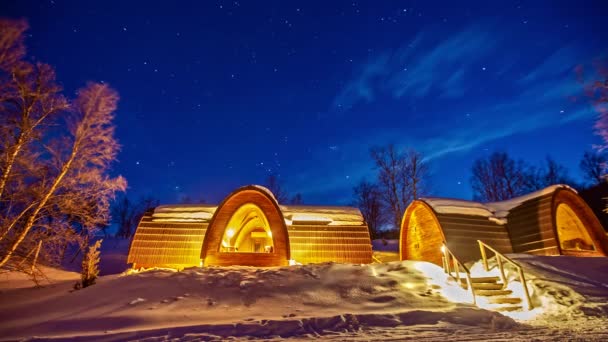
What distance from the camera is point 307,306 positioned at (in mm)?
6824

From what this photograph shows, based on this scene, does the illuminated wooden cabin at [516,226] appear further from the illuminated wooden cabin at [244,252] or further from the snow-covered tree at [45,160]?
the snow-covered tree at [45,160]

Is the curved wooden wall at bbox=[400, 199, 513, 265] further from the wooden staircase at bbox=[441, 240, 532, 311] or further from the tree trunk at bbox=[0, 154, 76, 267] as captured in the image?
the tree trunk at bbox=[0, 154, 76, 267]

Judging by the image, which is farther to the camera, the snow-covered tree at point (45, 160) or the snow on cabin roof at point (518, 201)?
the snow on cabin roof at point (518, 201)

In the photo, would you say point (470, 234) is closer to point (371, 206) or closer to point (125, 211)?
point (371, 206)

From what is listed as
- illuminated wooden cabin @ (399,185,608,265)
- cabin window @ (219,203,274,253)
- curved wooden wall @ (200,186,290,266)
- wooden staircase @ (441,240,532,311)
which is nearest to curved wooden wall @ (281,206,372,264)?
curved wooden wall @ (200,186,290,266)

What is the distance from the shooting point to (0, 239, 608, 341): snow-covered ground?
197 inches

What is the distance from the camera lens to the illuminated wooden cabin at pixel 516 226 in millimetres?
12688

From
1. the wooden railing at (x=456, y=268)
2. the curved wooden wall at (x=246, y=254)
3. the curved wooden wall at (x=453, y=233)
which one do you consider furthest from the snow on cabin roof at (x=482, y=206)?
the curved wooden wall at (x=246, y=254)

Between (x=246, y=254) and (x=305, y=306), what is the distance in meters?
6.07

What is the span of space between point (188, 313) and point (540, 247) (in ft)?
44.0

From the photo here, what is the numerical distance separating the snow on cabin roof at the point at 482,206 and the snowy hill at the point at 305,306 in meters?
3.59

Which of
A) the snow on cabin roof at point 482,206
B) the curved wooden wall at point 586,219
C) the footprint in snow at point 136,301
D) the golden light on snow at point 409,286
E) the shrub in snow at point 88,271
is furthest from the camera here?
the snow on cabin roof at point 482,206

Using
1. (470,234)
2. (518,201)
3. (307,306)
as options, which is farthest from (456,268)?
(518,201)

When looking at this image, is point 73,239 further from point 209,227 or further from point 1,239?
point 209,227
